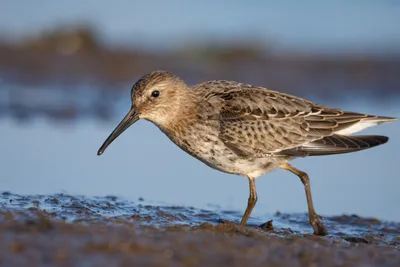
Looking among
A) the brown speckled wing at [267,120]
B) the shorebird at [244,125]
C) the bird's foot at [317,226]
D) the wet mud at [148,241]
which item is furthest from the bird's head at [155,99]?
the bird's foot at [317,226]

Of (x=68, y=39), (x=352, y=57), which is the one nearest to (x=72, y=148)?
(x=68, y=39)

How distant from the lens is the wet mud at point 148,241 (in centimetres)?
648

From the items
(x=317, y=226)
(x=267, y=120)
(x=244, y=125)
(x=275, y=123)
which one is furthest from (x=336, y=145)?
(x=244, y=125)

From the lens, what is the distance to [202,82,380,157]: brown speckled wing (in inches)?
377

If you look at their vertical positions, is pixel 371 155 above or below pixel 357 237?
above

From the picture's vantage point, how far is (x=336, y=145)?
989 cm

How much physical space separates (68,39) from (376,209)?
10.2m

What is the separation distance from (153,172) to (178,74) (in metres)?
6.72

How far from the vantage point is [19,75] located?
58.0 ft

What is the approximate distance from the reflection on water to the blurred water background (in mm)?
28

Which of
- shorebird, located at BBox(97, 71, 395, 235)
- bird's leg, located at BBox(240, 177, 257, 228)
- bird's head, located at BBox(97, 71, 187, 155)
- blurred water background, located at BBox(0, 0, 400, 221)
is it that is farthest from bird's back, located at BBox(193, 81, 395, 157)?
blurred water background, located at BBox(0, 0, 400, 221)

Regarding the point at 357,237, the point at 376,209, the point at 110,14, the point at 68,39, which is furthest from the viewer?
the point at 110,14

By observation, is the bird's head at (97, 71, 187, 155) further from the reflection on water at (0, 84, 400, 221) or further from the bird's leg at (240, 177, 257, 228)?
the reflection on water at (0, 84, 400, 221)

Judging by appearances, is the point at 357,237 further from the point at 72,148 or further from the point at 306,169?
the point at 72,148
